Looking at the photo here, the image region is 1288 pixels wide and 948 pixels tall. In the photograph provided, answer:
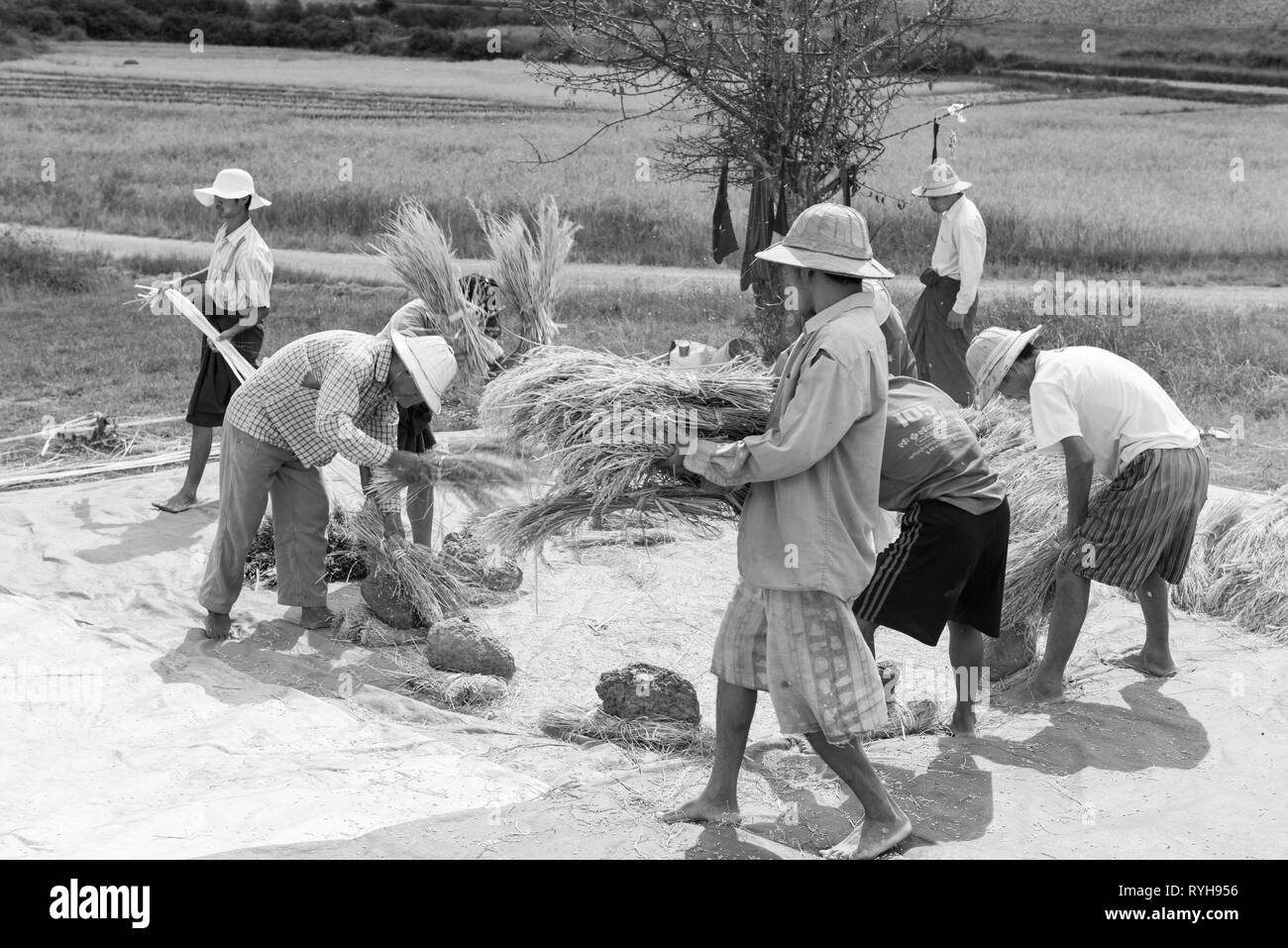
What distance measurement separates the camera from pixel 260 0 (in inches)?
1159

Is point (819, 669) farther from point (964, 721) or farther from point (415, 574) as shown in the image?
point (415, 574)

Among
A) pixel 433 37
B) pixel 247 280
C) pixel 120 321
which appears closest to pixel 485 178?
pixel 120 321

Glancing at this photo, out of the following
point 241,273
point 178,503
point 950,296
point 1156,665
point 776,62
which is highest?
point 776,62

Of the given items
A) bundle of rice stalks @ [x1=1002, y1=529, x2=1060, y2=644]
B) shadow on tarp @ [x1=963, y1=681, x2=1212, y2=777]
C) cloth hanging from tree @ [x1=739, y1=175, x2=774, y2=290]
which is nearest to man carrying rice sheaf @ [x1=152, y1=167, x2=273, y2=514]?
cloth hanging from tree @ [x1=739, y1=175, x2=774, y2=290]

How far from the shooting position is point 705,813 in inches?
142

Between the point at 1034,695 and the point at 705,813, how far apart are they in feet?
5.03

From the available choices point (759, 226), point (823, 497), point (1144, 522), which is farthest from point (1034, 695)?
point (759, 226)

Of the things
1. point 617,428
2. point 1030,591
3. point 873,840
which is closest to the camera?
point 873,840

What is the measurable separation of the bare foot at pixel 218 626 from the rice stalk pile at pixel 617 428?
152 cm

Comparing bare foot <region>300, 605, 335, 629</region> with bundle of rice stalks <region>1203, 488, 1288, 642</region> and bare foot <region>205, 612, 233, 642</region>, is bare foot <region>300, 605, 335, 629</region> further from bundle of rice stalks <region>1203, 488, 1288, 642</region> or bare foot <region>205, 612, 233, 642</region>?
bundle of rice stalks <region>1203, 488, 1288, 642</region>

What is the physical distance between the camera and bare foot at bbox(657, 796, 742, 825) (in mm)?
3594

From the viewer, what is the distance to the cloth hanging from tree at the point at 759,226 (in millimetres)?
8258

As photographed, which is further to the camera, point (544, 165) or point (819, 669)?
point (544, 165)

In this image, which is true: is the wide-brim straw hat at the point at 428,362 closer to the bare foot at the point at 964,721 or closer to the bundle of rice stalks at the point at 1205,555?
the bare foot at the point at 964,721
